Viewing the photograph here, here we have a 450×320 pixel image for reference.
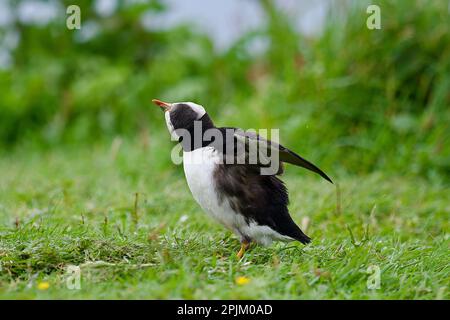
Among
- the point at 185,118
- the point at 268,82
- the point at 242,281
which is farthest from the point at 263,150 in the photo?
the point at 268,82

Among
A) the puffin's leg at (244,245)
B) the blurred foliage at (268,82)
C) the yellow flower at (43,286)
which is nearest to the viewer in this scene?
the yellow flower at (43,286)

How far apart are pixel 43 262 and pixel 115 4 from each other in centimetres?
603

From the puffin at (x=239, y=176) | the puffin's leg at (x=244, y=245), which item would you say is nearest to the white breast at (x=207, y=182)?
the puffin at (x=239, y=176)

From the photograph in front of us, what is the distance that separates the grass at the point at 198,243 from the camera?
10.6ft

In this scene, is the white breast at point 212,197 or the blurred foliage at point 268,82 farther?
the blurred foliage at point 268,82

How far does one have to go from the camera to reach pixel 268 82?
788 cm

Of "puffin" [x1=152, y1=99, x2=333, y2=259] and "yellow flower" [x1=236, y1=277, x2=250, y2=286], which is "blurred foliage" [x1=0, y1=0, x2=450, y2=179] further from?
"yellow flower" [x1=236, y1=277, x2=250, y2=286]

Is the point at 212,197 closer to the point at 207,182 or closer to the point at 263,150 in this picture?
the point at 207,182

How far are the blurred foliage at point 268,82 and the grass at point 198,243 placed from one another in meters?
0.60

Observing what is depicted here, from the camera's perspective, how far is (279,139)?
6.73 m

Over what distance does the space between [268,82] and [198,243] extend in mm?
4207

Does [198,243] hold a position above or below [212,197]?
below

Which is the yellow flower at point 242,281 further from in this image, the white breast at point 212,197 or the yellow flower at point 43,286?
the yellow flower at point 43,286

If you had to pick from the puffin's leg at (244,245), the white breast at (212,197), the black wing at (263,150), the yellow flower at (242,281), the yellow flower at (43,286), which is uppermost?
the black wing at (263,150)
